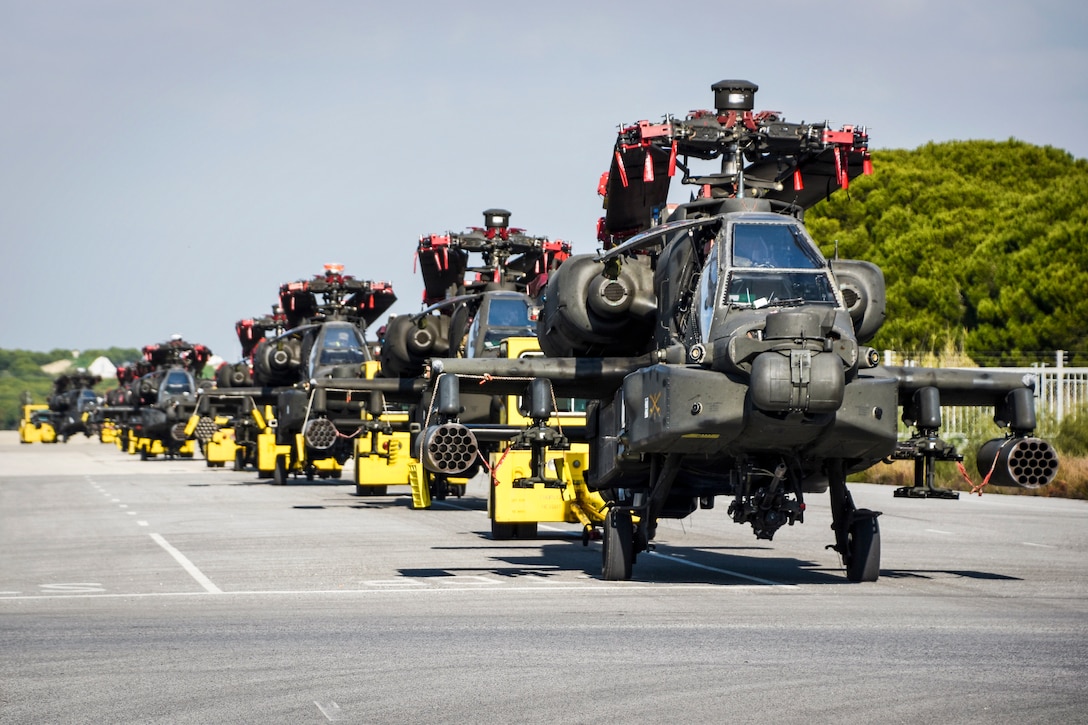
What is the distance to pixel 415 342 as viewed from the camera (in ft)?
91.4

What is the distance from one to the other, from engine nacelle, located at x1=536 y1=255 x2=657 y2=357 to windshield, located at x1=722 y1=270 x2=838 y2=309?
2.37 meters

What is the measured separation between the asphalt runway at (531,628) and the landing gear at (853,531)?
0.33 meters

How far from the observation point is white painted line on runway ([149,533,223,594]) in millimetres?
15141

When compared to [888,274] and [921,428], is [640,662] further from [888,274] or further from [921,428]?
[888,274]

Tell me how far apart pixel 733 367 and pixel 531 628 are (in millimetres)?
3007

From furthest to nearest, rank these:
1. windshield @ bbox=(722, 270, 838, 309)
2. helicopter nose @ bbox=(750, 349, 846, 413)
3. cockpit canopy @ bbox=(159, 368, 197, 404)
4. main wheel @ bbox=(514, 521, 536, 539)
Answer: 1. cockpit canopy @ bbox=(159, 368, 197, 404)
2. main wheel @ bbox=(514, 521, 536, 539)
3. windshield @ bbox=(722, 270, 838, 309)
4. helicopter nose @ bbox=(750, 349, 846, 413)

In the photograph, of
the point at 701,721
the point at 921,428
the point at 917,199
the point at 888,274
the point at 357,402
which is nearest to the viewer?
the point at 701,721

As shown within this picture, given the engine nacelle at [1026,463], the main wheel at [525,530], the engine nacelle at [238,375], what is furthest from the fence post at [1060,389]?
the engine nacelle at [238,375]

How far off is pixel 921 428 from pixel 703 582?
2.63m

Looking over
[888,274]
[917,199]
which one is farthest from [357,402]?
[917,199]

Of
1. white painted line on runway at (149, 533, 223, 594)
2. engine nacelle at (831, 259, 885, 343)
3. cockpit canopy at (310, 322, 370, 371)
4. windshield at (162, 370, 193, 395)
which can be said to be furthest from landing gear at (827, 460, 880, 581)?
windshield at (162, 370, 193, 395)

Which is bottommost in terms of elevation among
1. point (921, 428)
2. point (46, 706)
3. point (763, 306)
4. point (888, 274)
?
point (46, 706)

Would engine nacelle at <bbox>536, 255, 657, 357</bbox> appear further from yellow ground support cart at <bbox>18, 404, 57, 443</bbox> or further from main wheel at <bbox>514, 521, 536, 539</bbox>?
yellow ground support cart at <bbox>18, 404, 57, 443</bbox>

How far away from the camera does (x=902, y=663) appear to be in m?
9.77
